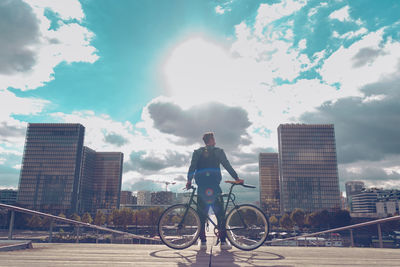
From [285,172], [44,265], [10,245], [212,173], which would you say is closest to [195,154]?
[212,173]

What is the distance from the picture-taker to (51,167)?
158m

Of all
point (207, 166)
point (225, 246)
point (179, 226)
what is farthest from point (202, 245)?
point (207, 166)

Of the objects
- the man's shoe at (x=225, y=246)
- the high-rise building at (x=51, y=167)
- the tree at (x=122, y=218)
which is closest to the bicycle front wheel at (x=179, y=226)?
the man's shoe at (x=225, y=246)

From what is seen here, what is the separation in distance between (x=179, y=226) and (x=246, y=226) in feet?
5.19

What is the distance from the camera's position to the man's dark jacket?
6.76 metres

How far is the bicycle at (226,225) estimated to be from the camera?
632 cm

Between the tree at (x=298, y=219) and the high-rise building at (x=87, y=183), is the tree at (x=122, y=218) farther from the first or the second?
the high-rise building at (x=87, y=183)

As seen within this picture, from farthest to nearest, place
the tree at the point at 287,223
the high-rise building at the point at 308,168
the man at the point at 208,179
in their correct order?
the high-rise building at the point at 308,168 < the tree at the point at 287,223 < the man at the point at 208,179

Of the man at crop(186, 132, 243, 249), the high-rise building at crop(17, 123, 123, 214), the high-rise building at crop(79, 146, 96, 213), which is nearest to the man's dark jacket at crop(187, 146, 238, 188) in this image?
the man at crop(186, 132, 243, 249)

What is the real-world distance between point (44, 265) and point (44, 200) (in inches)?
6679

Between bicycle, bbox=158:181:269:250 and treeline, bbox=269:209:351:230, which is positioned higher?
bicycle, bbox=158:181:269:250

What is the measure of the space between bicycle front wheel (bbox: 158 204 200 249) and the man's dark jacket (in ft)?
2.46

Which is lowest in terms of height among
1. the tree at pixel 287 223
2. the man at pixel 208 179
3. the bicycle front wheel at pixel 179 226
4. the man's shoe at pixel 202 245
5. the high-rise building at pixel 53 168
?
the tree at pixel 287 223

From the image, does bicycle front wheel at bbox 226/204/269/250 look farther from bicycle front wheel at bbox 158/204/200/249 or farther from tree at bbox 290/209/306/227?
tree at bbox 290/209/306/227
